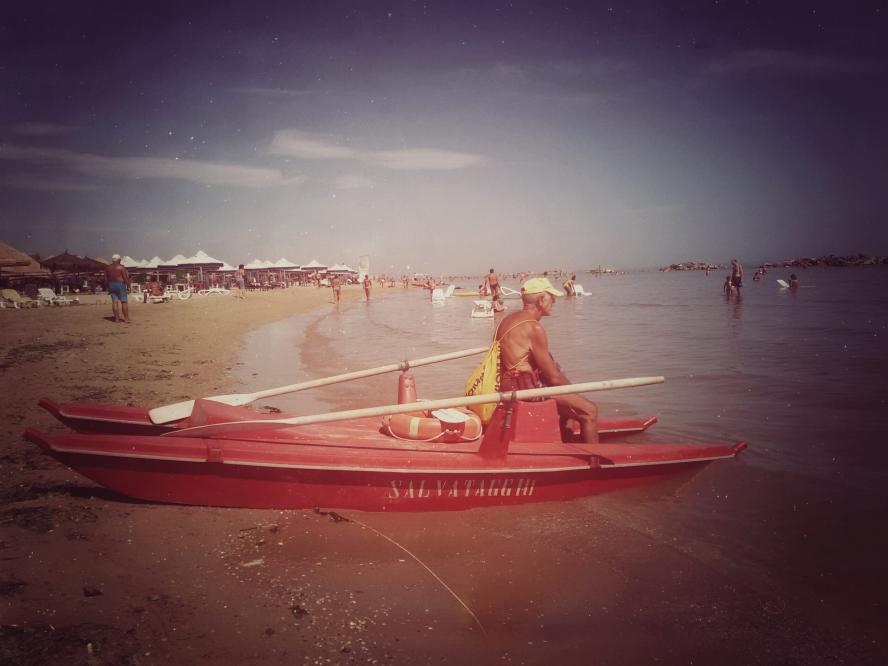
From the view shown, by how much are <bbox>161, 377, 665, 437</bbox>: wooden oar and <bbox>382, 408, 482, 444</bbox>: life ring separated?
1.91ft

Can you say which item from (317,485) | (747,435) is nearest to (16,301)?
(317,485)

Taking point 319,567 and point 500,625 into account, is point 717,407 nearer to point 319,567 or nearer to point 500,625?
point 500,625

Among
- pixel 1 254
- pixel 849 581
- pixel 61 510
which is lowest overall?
pixel 849 581

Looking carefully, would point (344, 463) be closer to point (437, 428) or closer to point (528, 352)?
point (437, 428)

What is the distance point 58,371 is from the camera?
29.9ft

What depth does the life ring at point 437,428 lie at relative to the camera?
468cm

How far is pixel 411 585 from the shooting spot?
132 inches

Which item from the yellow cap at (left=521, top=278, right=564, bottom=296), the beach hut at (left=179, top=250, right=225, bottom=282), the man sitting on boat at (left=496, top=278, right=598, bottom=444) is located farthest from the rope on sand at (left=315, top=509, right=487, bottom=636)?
the beach hut at (left=179, top=250, right=225, bottom=282)

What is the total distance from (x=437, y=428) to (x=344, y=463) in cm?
106

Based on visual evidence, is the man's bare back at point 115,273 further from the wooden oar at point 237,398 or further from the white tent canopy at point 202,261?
the white tent canopy at point 202,261

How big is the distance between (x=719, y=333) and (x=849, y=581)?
15.1 m

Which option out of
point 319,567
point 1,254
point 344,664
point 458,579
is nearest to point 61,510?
point 319,567

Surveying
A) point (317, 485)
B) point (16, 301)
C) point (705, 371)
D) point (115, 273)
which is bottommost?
point (705, 371)

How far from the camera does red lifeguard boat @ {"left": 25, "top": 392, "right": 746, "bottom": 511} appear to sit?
3.79 meters
